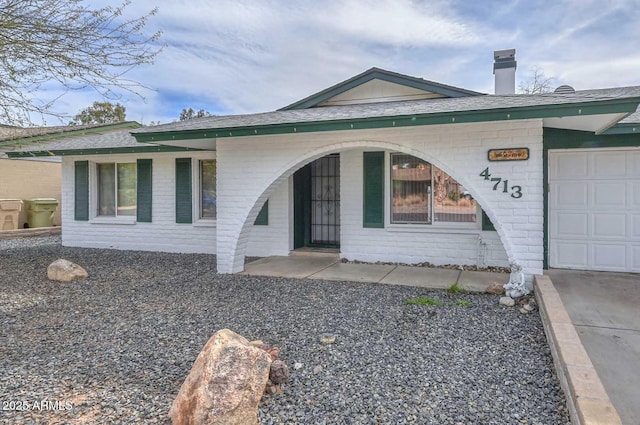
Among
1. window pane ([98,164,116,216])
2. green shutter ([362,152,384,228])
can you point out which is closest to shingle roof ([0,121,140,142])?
window pane ([98,164,116,216])

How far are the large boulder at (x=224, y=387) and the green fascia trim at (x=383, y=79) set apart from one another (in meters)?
6.92

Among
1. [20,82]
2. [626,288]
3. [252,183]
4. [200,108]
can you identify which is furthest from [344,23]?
[200,108]

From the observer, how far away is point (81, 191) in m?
10.5

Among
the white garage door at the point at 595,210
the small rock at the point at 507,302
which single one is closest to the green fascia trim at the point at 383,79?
the white garage door at the point at 595,210

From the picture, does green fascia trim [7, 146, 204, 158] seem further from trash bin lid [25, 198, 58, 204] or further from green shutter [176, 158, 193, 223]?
trash bin lid [25, 198, 58, 204]

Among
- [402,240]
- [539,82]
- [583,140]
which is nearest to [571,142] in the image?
[583,140]

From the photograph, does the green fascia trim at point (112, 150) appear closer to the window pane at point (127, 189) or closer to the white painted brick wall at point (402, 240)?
the window pane at point (127, 189)

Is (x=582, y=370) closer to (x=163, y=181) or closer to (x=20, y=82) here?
(x=20, y=82)

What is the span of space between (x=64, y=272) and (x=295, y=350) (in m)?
5.05

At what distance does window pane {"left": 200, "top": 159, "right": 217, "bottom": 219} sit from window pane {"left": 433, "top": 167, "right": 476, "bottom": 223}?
5.15 m

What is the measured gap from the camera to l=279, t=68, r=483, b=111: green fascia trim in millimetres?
8000

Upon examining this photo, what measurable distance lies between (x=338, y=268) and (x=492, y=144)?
11.3 feet

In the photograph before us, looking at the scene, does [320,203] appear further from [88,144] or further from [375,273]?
[88,144]

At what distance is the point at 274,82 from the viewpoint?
16.2 meters
